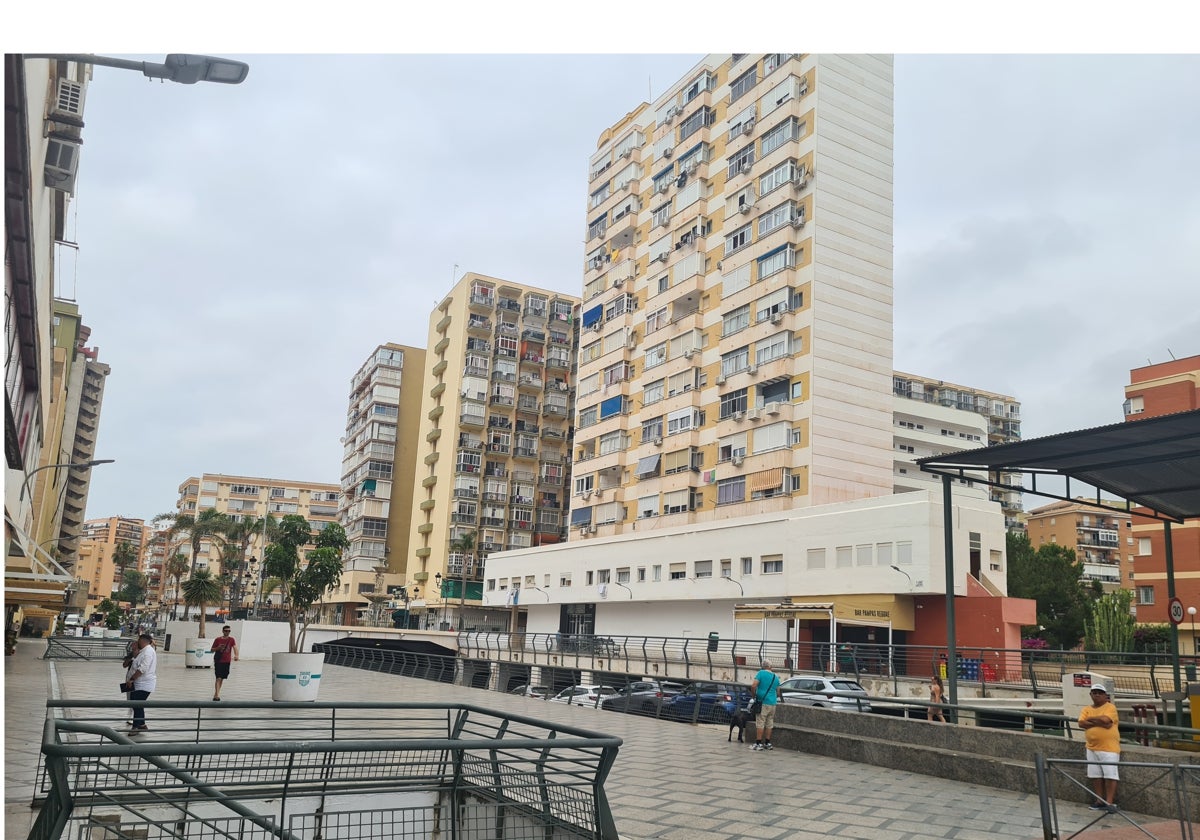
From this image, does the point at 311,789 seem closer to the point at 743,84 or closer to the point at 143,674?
the point at 143,674

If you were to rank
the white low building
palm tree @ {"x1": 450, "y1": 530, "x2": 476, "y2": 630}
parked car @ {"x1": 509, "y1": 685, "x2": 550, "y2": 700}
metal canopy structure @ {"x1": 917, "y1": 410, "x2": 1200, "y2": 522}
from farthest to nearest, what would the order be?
palm tree @ {"x1": 450, "y1": 530, "x2": 476, "y2": 630} → the white low building → parked car @ {"x1": 509, "y1": 685, "x2": 550, "y2": 700} → metal canopy structure @ {"x1": 917, "y1": 410, "x2": 1200, "y2": 522}

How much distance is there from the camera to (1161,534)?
5581 cm

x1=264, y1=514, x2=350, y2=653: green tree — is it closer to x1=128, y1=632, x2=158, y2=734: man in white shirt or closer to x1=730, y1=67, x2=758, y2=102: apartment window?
x1=128, y1=632, x2=158, y2=734: man in white shirt

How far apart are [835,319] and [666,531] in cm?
1477

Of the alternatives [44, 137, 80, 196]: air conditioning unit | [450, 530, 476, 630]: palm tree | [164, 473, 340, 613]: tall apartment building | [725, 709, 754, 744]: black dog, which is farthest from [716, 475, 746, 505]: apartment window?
[164, 473, 340, 613]: tall apartment building

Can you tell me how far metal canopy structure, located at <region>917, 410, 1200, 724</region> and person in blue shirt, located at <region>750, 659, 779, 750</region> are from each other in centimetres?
330

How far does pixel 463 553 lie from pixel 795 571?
39.1 metres

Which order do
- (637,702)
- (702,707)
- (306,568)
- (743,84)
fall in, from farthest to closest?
1. (743,84)
2. (306,568)
3. (637,702)
4. (702,707)

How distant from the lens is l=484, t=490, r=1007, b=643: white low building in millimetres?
39625

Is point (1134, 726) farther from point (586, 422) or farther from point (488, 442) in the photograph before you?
point (488, 442)

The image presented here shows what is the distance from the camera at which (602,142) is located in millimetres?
73188

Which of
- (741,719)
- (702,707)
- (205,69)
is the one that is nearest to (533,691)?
(702,707)

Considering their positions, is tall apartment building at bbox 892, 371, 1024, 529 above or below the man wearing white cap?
above

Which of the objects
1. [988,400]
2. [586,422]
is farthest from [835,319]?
[988,400]
